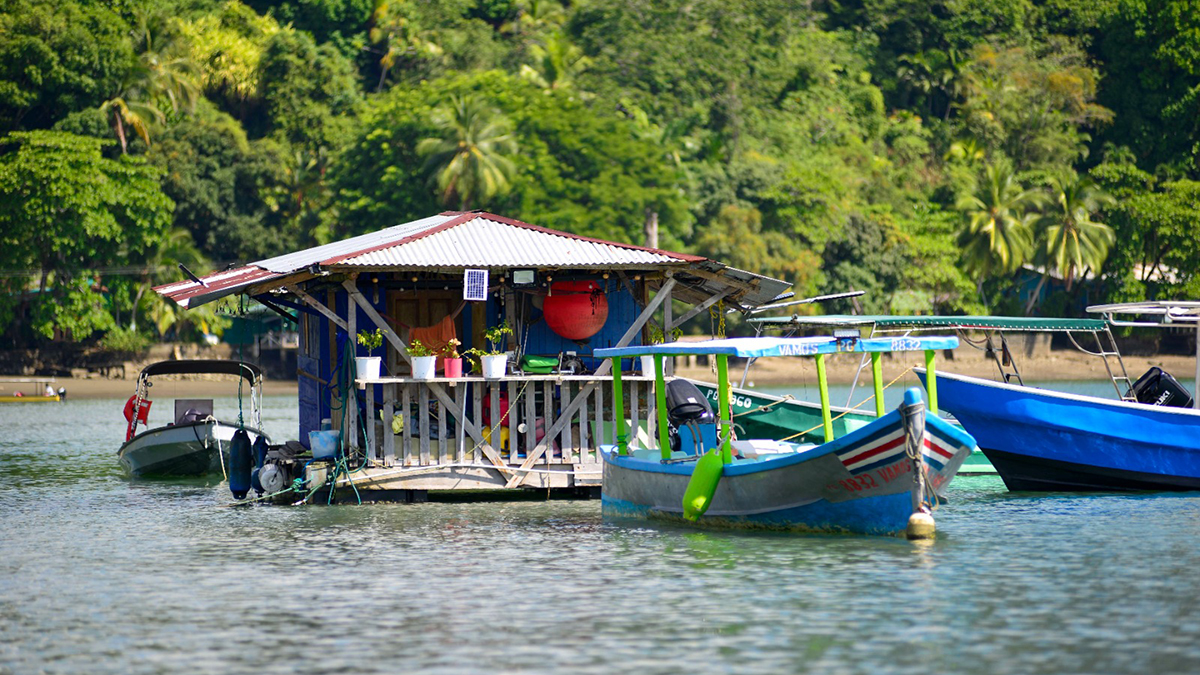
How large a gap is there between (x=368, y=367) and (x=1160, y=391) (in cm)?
1107

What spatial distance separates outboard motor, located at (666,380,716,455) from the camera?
17.6 meters

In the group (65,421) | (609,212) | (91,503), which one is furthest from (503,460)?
(609,212)

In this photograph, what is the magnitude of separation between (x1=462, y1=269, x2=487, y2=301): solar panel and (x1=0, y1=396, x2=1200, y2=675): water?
2760 millimetres

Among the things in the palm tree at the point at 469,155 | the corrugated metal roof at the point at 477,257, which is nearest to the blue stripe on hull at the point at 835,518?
the corrugated metal roof at the point at 477,257

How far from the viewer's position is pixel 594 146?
189 ft

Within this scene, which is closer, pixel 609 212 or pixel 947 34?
pixel 609 212

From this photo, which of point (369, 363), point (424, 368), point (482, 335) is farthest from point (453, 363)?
point (482, 335)

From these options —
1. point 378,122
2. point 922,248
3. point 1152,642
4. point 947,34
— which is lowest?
point 1152,642

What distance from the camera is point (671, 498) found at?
16.8 metres

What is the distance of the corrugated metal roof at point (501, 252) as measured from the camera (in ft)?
60.1

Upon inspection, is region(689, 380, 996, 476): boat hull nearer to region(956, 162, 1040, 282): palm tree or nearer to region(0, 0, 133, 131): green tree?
region(956, 162, 1040, 282): palm tree

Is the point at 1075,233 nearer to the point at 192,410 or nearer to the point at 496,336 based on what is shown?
the point at 192,410

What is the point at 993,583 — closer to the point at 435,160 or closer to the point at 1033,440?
the point at 1033,440

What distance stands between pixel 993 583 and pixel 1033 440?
692cm
